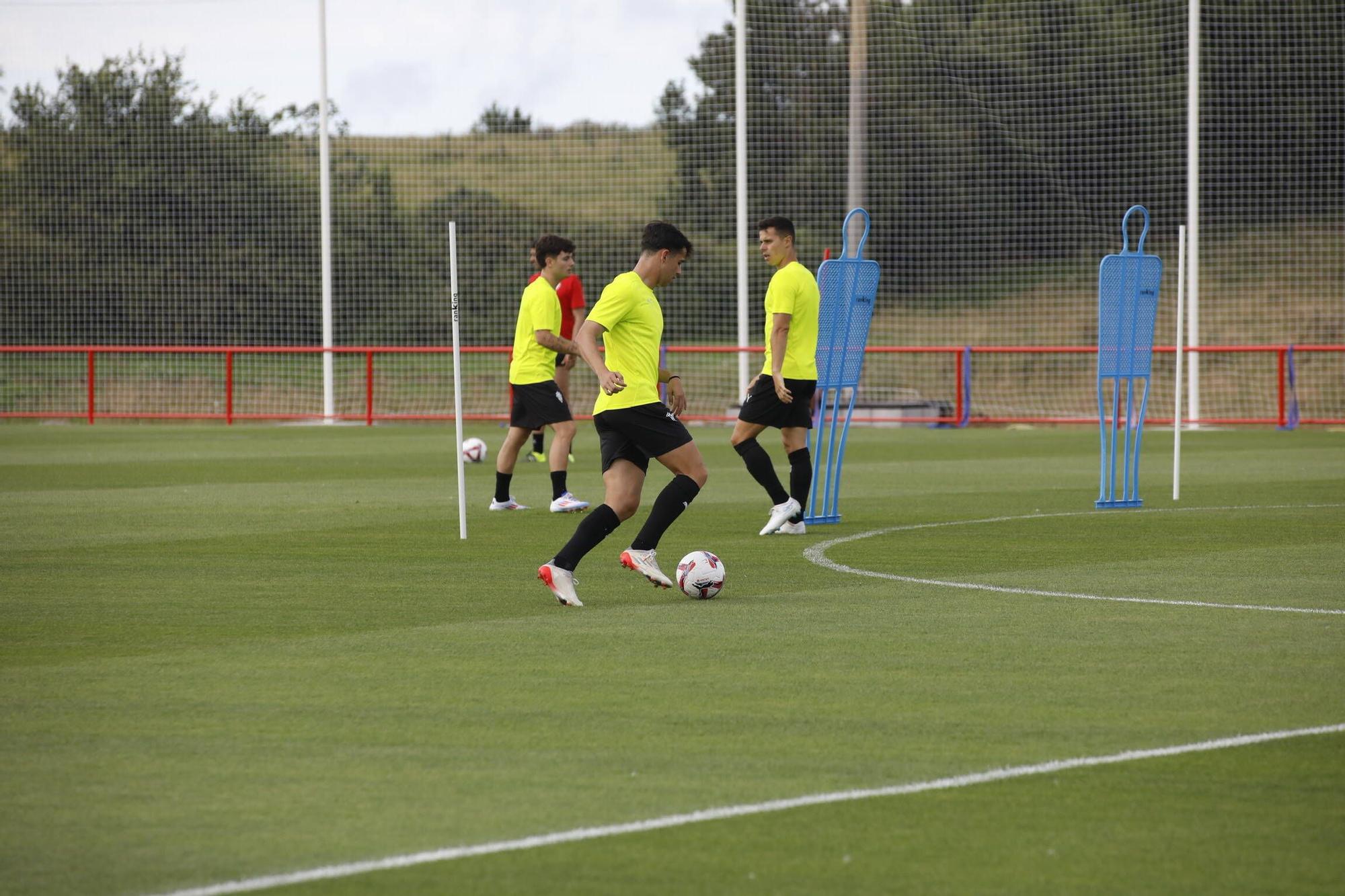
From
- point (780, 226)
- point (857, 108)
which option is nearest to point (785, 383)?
point (780, 226)

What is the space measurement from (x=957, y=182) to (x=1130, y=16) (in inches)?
167

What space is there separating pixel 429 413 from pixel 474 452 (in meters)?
11.2

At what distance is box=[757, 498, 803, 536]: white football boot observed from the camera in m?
11.8

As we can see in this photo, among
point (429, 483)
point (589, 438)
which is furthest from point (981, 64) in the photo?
point (429, 483)

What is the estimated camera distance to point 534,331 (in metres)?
13.9

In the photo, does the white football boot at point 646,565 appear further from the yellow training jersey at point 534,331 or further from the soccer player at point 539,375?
the yellow training jersey at point 534,331

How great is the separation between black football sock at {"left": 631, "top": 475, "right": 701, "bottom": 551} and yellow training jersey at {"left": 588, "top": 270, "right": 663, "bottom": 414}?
1.53 ft

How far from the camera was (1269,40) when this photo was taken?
29.3 metres

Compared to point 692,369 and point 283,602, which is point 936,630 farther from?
point 692,369

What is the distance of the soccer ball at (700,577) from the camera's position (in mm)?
8617

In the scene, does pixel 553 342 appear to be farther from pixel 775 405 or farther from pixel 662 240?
pixel 662 240

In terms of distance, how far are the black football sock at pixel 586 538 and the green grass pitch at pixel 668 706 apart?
0.78 ft

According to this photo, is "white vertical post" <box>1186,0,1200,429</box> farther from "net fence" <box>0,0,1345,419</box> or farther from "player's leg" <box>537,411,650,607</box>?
"player's leg" <box>537,411,650,607</box>

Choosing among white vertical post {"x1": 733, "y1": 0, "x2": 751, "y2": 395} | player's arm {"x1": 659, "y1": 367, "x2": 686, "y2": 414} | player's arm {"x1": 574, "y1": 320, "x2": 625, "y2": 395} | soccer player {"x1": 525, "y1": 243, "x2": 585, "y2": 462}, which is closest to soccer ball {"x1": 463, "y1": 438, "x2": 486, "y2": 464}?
soccer player {"x1": 525, "y1": 243, "x2": 585, "y2": 462}
